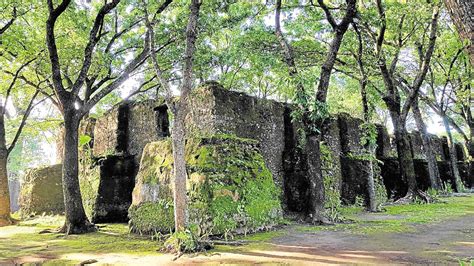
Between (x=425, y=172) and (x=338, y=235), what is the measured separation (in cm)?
1138

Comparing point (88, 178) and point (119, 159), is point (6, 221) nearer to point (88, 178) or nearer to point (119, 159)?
point (88, 178)

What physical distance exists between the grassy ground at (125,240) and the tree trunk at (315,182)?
0.47 meters

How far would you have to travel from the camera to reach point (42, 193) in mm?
13164

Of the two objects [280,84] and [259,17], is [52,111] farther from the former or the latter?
[280,84]

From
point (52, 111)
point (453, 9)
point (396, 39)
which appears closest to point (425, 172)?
point (396, 39)

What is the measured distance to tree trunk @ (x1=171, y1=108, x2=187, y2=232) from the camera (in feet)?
18.5

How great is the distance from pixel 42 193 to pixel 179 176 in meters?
9.82

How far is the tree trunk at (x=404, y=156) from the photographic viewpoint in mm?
12062

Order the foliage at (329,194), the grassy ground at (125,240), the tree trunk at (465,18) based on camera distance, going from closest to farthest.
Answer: the tree trunk at (465,18) < the grassy ground at (125,240) < the foliage at (329,194)

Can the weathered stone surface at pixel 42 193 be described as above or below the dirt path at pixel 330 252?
above

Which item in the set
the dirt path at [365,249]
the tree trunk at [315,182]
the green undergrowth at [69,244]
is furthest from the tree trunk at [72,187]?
the tree trunk at [315,182]

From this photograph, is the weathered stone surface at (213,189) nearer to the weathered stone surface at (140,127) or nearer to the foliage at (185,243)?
the foliage at (185,243)

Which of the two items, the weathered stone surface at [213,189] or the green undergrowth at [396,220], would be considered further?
the green undergrowth at [396,220]

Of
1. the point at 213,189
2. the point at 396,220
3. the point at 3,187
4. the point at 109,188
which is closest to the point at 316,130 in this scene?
the point at 396,220
